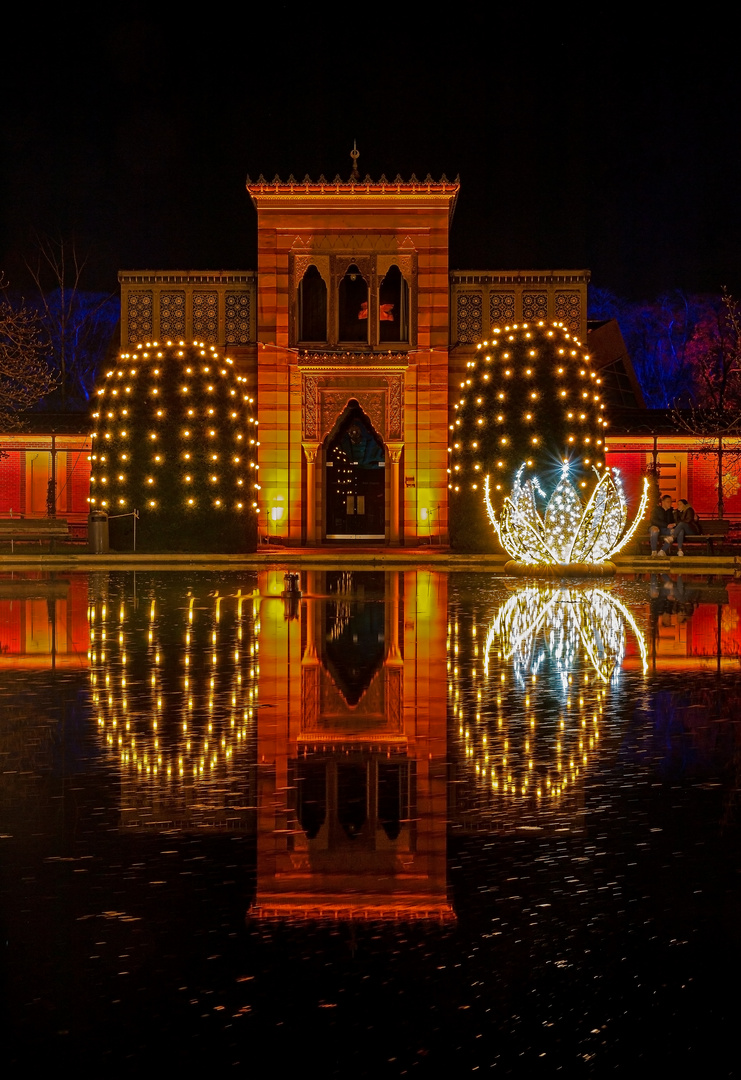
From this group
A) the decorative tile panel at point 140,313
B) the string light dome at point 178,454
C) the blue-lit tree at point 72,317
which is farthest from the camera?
the blue-lit tree at point 72,317

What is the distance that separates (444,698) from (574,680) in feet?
4.74

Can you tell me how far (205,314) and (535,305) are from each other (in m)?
8.77

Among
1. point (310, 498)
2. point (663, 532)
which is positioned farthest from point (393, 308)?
point (663, 532)

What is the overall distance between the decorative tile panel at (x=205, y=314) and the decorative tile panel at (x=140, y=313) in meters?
1.22

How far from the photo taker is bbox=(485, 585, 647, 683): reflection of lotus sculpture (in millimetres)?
12938

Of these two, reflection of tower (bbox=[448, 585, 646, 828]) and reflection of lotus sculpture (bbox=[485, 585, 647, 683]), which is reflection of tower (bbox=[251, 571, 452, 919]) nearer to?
reflection of tower (bbox=[448, 585, 646, 828])

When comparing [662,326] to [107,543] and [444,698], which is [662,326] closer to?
[107,543]

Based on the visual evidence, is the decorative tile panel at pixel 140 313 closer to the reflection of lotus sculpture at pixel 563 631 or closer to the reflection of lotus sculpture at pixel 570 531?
the reflection of lotus sculpture at pixel 570 531

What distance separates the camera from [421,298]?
118 feet

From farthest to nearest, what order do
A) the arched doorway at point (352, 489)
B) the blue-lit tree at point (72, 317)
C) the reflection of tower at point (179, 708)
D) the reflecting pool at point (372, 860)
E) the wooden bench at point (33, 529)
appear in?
1. the blue-lit tree at point (72, 317)
2. the arched doorway at point (352, 489)
3. the wooden bench at point (33, 529)
4. the reflection of tower at point (179, 708)
5. the reflecting pool at point (372, 860)

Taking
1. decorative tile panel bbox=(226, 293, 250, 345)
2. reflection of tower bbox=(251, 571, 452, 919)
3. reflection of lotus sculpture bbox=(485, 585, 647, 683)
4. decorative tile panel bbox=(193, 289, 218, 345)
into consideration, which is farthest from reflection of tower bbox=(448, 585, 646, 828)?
decorative tile panel bbox=(193, 289, 218, 345)

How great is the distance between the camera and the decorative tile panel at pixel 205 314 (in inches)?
1475

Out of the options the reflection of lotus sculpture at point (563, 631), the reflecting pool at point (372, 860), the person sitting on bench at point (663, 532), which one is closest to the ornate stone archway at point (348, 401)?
the person sitting on bench at point (663, 532)

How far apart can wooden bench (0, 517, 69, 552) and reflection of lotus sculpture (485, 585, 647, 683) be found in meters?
16.3
